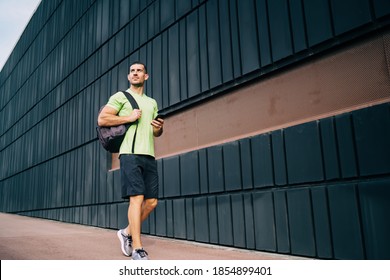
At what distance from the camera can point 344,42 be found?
12.1 feet

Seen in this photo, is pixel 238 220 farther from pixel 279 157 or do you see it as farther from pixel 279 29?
pixel 279 29

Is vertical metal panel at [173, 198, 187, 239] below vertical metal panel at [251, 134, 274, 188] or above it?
below

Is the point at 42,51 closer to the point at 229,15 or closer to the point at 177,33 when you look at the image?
the point at 177,33

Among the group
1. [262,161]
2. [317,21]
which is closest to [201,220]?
[262,161]

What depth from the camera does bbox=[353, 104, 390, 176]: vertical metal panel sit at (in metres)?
3.23

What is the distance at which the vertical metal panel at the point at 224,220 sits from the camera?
185 inches

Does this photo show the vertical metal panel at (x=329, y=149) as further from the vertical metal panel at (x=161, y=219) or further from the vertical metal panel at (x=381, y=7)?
the vertical metal panel at (x=161, y=219)

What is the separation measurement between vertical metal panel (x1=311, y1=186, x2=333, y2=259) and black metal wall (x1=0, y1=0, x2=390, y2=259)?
0.01 metres

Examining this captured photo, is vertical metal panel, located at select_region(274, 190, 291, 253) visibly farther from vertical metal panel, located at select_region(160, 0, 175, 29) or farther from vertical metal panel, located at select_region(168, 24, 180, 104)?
vertical metal panel, located at select_region(160, 0, 175, 29)

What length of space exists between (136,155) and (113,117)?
→ 0.44 m

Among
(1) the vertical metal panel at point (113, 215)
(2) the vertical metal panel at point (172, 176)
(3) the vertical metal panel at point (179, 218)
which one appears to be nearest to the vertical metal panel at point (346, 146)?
(3) the vertical metal panel at point (179, 218)

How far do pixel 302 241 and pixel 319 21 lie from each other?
257cm

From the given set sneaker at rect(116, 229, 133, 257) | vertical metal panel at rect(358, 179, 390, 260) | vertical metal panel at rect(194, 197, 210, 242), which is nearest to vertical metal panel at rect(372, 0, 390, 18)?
vertical metal panel at rect(358, 179, 390, 260)

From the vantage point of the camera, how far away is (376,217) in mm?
3215
